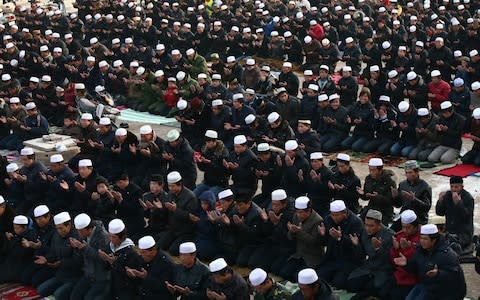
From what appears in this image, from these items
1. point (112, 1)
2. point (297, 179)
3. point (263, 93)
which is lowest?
point (112, 1)

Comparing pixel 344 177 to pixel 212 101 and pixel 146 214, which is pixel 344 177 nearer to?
pixel 146 214

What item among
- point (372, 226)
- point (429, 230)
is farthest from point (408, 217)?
point (429, 230)

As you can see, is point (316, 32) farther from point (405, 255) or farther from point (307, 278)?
point (307, 278)

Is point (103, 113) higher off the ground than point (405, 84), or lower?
lower

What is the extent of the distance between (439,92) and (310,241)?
23.3ft

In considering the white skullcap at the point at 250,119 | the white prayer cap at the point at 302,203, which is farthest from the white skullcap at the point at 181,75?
the white prayer cap at the point at 302,203

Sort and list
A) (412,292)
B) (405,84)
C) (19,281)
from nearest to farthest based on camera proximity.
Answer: (412,292) → (19,281) → (405,84)

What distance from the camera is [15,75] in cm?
2173

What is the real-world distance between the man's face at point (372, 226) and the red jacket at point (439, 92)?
6992 millimetres

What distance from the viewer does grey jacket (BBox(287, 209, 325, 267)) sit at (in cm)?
1041

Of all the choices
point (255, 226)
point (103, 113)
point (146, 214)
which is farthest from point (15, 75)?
point (255, 226)

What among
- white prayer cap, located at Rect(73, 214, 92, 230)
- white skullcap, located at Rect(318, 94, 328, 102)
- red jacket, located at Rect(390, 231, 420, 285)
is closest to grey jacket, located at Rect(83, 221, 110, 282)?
white prayer cap, located at Rect(73, 214, 92, 230)

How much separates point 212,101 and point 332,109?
2.13 metres

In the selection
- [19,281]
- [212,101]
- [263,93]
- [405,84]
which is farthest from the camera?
[263,93]
